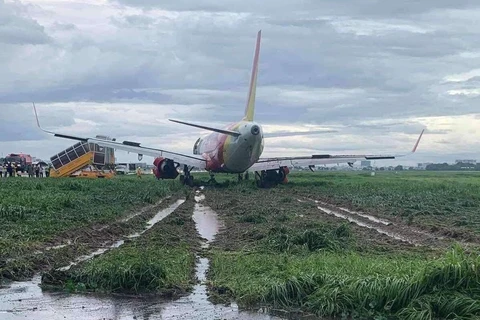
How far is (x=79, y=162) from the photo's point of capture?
7375 centimetres

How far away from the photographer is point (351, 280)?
1120cm

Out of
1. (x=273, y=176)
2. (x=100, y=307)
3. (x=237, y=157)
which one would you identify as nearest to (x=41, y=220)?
(x=100, y=307)

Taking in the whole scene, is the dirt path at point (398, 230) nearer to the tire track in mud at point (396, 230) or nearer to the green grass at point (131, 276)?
the tire track in mud at point (396, 230)

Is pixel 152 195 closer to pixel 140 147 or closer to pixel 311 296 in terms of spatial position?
pixel 140 147

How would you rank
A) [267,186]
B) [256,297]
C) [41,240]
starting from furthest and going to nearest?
[267,186], [41,240], [256,297]

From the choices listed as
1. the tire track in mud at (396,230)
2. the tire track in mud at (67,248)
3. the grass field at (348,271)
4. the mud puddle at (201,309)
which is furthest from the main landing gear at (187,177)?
the mud puddle at (201,309)

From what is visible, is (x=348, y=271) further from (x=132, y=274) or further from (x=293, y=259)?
(x=132, y=274)

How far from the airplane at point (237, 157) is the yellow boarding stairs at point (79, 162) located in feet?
67.1

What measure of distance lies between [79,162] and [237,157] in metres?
29.6

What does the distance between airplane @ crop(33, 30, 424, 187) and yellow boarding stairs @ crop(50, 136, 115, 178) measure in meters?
20.5

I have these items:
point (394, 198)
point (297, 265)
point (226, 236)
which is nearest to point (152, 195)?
point (394, 198)

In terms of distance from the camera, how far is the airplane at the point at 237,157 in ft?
156

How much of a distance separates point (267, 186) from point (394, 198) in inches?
541

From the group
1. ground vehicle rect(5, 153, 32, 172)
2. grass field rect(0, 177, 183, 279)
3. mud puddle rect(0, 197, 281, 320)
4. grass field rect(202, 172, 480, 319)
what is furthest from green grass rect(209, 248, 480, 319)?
ground vehicle rect(5, 153, 32, 172)
